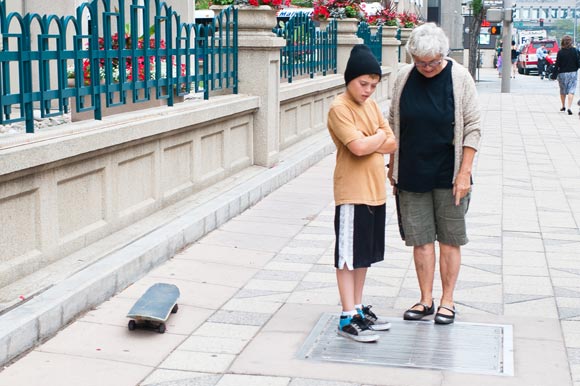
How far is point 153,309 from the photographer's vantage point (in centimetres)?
582

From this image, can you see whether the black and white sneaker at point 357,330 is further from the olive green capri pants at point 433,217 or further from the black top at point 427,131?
the black top at point 427,131

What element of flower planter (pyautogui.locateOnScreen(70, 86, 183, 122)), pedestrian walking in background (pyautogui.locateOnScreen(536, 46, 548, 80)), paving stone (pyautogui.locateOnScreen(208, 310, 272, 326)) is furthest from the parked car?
paving stone (pyautogui.locateOnScreen(208, 310, 272, 326))

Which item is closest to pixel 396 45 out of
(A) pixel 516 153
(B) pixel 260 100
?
(A) pixel 516 153

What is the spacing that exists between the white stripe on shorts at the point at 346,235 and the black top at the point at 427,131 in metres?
0.53

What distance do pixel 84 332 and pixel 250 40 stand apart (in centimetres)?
590

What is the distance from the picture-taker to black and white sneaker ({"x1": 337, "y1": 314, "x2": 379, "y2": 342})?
18.5ft

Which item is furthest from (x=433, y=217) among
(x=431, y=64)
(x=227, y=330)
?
(x=227, y=330)

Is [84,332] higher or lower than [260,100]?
lower

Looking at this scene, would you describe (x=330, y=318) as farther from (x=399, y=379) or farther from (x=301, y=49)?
→ (x=301, y=49)

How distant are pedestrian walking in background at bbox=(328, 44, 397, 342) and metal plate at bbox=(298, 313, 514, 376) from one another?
132 millimetres

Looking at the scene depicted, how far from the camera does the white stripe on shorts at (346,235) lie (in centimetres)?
563

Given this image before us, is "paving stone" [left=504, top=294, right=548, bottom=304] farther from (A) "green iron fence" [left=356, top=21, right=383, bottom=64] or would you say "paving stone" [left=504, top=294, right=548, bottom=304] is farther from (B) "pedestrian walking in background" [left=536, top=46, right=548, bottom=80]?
(B) "pedestrian walking in background" [left=536, top=46, right=548, bottom=80]

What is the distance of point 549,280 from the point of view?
722 centimetres

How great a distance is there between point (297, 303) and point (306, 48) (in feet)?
29.4
